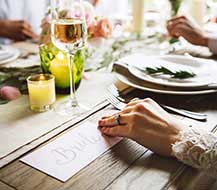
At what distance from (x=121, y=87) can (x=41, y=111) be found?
0.97ft

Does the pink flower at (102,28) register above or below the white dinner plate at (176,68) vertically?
above

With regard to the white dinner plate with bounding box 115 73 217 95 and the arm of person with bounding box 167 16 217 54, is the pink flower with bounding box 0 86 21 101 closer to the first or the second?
the white dinner plate with bounding box 115 73 217 95

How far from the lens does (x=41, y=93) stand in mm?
977

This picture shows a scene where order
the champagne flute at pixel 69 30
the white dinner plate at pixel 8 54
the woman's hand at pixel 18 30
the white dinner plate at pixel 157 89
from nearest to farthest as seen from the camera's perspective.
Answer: the champagne flute at pixel 69 30
the white dinner plate at pixel 157 89
the white dinner plate at pixel 8 54
the woman's hand at pixel 18 30

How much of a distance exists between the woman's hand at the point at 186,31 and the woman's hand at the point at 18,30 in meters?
0.71

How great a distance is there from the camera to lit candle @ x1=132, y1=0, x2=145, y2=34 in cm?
197

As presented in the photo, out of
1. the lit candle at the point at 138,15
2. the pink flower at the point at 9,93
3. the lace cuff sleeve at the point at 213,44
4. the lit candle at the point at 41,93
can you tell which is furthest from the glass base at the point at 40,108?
the lit candle at the point at 138,15

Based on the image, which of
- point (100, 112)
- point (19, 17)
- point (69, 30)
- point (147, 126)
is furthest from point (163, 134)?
point (19, 17)

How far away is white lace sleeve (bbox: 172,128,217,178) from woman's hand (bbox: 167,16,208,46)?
928mm

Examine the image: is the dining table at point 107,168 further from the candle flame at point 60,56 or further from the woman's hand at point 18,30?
the woman's hand at point 18,30

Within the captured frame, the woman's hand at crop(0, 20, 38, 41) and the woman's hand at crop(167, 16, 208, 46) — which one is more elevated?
the woman's hand at crop(167, 16, 208, 46)

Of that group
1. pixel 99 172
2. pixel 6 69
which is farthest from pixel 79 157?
pixel 6 69

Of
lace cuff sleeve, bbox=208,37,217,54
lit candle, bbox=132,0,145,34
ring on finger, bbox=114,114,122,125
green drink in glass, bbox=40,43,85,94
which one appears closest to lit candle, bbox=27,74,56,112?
green drink in glass, bbox=40,43,85,94

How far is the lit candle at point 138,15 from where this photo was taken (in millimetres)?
1969
